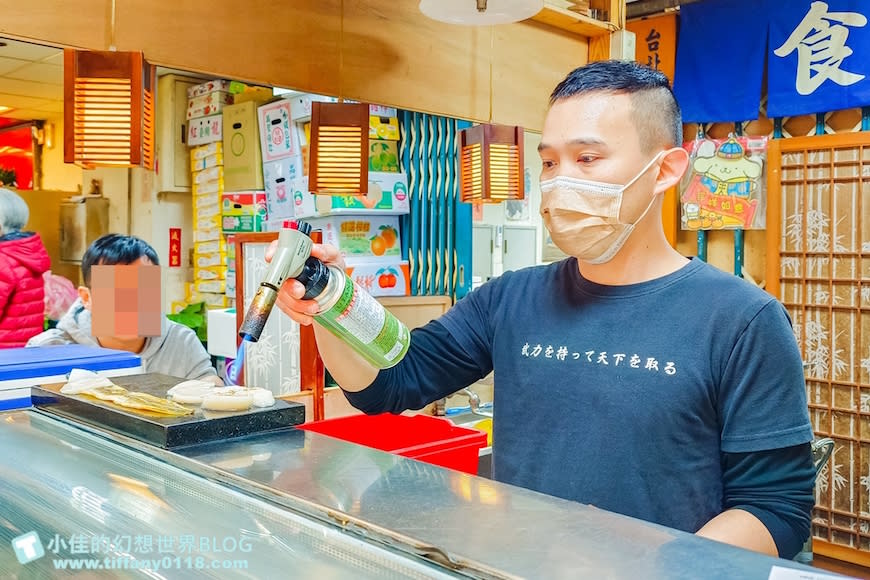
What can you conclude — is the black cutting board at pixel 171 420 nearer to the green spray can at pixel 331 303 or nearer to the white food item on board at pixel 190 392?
the white food item on board at pixel 190 392

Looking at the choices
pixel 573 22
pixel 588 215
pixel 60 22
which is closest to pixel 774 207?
pixel 573 22

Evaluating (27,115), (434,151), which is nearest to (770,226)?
(434,151)

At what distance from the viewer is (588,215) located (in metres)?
1.37

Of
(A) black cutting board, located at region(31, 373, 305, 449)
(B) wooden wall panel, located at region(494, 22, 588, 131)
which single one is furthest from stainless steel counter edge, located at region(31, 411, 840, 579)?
(B) wooden wall panel, located at region(494, 22, 588, 131)

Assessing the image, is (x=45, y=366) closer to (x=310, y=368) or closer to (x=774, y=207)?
(x=310, y=368)

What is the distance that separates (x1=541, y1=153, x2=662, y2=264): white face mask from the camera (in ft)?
4.48

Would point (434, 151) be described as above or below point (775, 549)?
above

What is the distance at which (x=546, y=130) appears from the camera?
1.41 meters

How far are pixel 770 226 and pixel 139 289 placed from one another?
13.3ft

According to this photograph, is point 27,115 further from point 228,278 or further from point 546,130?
point 546,130

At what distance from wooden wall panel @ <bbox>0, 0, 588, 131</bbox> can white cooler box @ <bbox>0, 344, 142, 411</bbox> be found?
0.96 m

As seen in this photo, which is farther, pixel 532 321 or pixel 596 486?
pixel 532 321

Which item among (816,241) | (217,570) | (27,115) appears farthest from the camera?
(27,115)

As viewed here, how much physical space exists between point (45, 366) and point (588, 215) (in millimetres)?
1406
